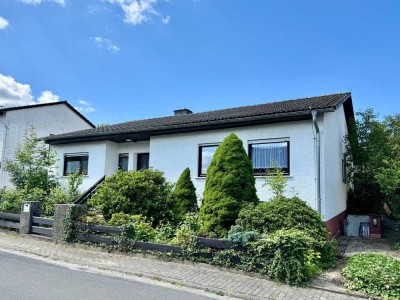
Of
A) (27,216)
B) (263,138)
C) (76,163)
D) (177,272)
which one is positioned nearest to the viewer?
(177,272)

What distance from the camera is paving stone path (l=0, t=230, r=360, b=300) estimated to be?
528cm

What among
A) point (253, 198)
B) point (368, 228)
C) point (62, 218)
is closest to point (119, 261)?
point (62, 218)

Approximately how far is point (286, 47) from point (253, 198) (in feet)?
23.4

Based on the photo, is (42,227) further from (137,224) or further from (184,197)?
(184,197)

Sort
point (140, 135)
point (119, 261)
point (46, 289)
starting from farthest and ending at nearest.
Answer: point (140, 135) < point (119, 261) < point (46, 289)

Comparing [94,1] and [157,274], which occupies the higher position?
[94,1]

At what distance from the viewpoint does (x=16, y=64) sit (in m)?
16.3

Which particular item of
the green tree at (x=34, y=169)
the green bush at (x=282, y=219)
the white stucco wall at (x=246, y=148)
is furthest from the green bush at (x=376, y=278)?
the green tree at (x=34, y=169)

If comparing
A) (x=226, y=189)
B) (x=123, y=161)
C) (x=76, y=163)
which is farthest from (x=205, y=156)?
(x=76, y=163)

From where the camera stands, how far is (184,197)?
10641mm

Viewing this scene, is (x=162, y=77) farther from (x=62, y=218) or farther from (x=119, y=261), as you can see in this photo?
(x=119, y=261)

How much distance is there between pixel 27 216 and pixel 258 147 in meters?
8.03

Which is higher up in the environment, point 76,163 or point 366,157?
point 366,157

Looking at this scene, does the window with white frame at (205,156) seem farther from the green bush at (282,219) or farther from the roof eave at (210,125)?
the green bush at (282,219)
